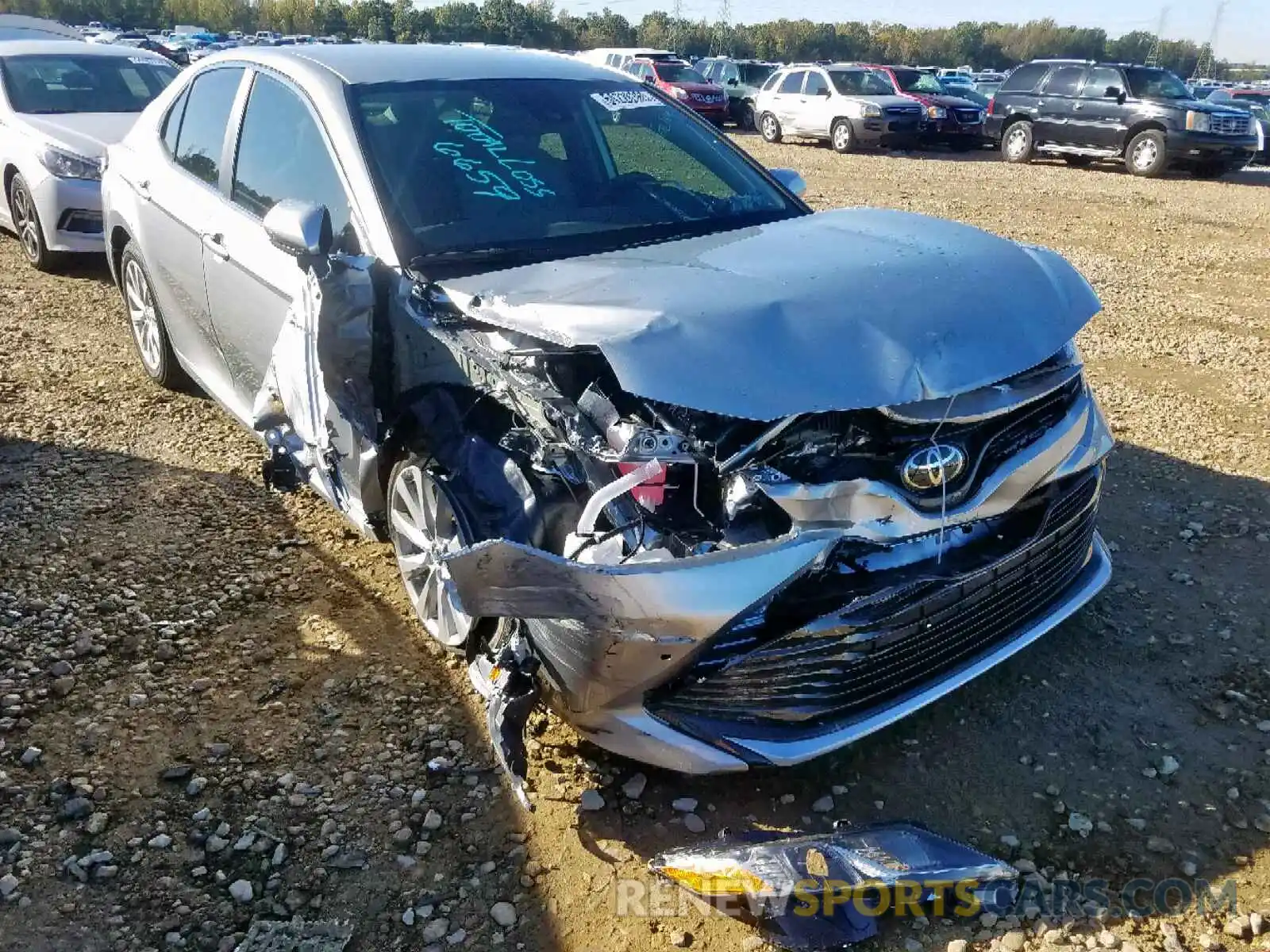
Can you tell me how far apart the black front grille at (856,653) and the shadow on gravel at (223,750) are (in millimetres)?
678

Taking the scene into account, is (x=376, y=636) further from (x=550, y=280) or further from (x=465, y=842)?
(x=550, y=280)

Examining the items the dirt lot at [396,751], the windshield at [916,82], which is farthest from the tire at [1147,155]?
the dirt lot at [396,751]

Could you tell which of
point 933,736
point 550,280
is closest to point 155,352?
point 550,280

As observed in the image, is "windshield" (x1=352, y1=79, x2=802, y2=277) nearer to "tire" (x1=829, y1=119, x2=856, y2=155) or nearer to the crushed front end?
the crushed front end

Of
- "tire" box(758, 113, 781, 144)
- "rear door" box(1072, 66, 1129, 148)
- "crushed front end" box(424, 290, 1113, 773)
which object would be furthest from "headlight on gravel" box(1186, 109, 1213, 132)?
"crushed front end" box(424, 290, 1113, 773)

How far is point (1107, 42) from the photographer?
3260 inches

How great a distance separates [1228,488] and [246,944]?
14.4 feet

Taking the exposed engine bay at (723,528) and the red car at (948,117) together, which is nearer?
the exposed engine bay at (723,528)

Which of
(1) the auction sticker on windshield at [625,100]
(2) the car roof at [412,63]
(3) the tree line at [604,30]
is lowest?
(3) the tree line at [604,30]

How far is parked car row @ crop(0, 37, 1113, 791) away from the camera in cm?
253

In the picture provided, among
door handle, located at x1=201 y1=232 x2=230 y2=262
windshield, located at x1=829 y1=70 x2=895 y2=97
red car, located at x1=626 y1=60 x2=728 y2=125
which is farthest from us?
red car, located at x1=626 y1=60 x2=728 y2=125

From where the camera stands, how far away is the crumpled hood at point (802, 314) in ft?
8.31

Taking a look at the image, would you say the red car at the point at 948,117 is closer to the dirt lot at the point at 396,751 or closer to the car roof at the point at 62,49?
the car roof at the point at 62,49

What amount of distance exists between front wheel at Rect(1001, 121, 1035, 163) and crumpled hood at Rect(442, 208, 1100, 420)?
54.1ft
